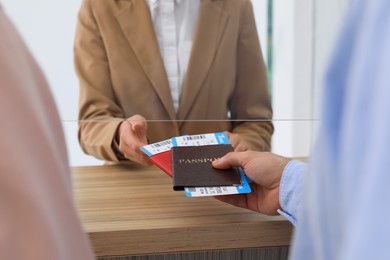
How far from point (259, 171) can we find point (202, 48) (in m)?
0.32

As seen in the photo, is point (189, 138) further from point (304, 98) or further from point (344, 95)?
point (344, 95)

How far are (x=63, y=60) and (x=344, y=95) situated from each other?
0.72 meters

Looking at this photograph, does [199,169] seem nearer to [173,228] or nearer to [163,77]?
[173,228]

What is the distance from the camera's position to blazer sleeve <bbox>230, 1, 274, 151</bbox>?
0.98 metres

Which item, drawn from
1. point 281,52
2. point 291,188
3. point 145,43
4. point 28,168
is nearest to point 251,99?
point 281,52

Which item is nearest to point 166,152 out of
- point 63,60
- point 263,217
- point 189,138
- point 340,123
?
point 189,138

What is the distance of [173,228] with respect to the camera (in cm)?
68

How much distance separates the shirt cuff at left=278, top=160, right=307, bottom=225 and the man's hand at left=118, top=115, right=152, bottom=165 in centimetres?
24

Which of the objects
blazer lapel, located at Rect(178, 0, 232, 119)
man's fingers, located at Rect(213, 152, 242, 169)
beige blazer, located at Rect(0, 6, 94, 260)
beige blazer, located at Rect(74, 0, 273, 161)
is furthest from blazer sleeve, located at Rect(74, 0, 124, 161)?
beige blazer, located at Rect(0, 6, 94, 260)

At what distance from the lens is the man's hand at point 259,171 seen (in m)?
0.73

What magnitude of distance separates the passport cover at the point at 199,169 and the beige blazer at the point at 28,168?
0.38m

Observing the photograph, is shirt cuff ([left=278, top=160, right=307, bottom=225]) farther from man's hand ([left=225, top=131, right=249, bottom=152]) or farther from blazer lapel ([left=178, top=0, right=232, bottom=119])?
blazer lapel ([left=178, top=0, right=232, bottom=119])

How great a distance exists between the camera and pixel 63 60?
927 mm

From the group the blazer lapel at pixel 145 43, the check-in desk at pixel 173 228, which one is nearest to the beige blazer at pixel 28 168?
the check-in desk at pixel 173 228
